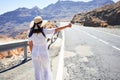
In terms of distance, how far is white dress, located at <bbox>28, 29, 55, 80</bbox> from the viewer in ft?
18.3

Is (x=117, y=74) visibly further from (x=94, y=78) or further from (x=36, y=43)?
(x=36, y=43)

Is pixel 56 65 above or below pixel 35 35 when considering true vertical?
below

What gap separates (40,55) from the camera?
558 cm

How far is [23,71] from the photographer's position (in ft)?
27.7

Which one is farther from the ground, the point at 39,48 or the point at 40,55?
the point at 39,48

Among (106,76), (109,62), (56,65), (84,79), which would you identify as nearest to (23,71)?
(56,65)

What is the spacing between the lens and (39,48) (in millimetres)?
5594

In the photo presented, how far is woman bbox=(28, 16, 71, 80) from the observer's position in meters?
5.53

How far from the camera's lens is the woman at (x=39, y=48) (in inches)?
218

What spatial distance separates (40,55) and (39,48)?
0.16m

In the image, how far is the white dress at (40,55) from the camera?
559cm

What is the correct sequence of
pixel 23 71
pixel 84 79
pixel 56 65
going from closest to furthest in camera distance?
pixel 84 79 → pixel 23 71 → pixel 56 65

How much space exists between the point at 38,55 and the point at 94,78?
2493mm

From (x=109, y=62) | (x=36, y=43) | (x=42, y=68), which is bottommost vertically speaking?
(x=109, y=62)
